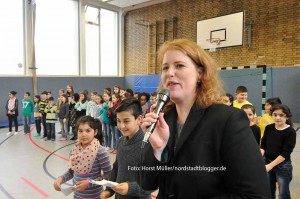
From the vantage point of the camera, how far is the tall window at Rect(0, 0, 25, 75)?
961 centimetres

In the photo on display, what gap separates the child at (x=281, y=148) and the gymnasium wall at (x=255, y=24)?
730 centimetres

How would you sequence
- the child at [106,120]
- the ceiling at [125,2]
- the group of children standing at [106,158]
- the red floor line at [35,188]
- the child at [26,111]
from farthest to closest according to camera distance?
the ceiling at [125,2] → the child at [26,111] → the child at [106,120] → the red floor line at [35,188] → the group of children standing at [106,158]

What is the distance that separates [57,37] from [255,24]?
855cm

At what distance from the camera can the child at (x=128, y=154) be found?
162cm

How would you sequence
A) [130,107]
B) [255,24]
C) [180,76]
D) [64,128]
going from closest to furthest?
[180,76]
[130,107]
[64,128]
[255,24]

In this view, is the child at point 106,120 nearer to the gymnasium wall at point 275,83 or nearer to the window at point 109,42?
the gymnasium wall at point 275,83

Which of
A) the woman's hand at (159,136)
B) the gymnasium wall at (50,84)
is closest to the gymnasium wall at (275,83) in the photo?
the gymnasium wall at (50,84)

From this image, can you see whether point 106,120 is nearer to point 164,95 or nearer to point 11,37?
point 164,95

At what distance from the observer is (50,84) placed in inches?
432

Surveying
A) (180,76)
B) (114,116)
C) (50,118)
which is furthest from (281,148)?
(50,118)

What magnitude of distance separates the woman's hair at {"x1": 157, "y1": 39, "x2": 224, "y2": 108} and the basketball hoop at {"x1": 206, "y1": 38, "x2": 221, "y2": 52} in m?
9.66

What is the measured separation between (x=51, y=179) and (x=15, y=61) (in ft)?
25.8

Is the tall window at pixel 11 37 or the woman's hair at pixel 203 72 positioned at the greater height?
the tall window at pixel 11 37

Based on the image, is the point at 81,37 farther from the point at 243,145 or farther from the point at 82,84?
the point at 243,145
